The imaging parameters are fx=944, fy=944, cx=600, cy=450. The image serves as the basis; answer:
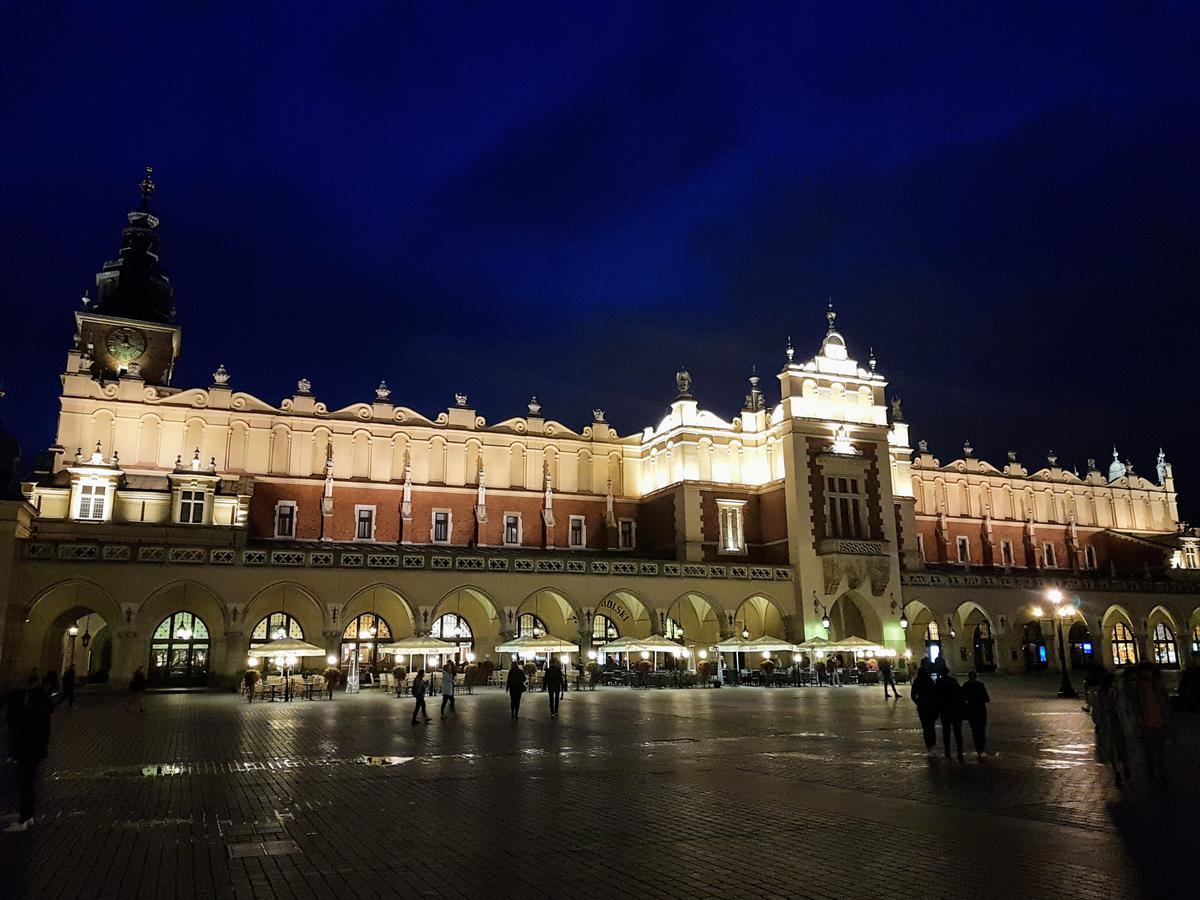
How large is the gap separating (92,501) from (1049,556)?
61.5 m

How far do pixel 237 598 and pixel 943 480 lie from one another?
47693 millimetres

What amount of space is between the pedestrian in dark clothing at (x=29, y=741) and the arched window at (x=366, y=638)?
34.4m

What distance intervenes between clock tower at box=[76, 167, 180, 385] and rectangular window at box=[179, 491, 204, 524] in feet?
43.6

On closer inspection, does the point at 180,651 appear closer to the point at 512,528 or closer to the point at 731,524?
the point at 512,528

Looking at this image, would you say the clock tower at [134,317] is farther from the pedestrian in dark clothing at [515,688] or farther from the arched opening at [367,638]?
the pedestrian in dark clothing at [515,688]

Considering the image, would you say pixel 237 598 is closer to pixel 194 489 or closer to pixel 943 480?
pixel 194 489

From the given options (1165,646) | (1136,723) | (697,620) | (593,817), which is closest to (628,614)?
(697,620)

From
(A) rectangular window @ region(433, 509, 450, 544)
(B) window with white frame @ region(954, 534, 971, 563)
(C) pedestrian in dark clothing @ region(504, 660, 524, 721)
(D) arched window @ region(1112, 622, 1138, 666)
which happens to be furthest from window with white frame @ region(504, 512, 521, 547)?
(D) arched window @ region(1112, 622, 1138, 666)

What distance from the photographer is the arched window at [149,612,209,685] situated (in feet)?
137

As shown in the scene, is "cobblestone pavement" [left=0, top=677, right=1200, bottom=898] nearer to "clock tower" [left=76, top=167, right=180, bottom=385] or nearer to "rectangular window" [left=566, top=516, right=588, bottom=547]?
"rectangular window" [left=566, top=516, right=588, bottom=547]

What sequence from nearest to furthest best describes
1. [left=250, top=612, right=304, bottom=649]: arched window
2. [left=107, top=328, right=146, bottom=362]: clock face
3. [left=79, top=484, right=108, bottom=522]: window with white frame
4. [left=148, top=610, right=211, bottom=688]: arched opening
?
[left=148, top=610, right=211, bottom=688]: arched opening < [left=79, top=484, right=108, bottom=522]: window with white frame < [left=250, top=612, right=304, bottom=649]: arched window < [left=107, top=328, right=146, bottom=362]: clock face

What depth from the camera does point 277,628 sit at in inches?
1756

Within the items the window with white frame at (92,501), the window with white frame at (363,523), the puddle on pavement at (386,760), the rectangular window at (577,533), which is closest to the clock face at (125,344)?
the window with white frame at (92,501)

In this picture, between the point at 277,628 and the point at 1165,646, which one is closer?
the point at 277,628
